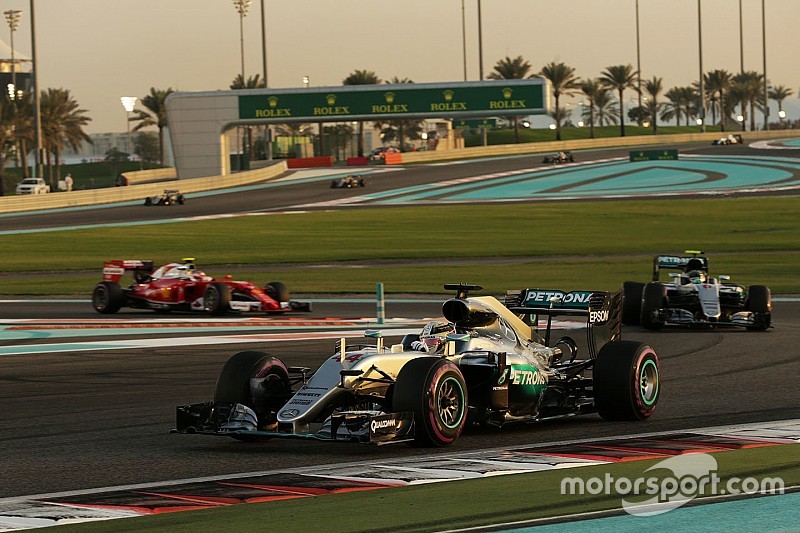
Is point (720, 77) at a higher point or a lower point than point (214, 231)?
higher

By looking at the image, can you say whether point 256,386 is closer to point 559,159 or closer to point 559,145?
point 559,159

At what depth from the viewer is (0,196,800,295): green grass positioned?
131 ft

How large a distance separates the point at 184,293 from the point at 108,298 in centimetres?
193

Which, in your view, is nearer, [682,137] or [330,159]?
[330,159]

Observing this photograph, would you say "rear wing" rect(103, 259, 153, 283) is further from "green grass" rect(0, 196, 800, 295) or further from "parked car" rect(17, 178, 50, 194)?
"parked car" rect(17, 178, 50, 194)

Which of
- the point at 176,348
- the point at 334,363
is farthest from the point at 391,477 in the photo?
the point at 176,348

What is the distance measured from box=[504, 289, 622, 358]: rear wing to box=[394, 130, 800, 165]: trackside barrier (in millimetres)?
105467

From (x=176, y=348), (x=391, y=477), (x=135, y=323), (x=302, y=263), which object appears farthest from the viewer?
(x=302, y=263)

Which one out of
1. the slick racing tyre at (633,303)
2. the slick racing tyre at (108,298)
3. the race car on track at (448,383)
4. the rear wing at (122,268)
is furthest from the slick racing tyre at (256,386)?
the rear wing at (122,268)

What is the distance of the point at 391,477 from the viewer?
32.6ft

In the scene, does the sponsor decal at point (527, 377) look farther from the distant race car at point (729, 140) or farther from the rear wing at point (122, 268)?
the distant race car at point (729, 140)

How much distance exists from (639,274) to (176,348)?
2110 centimetres

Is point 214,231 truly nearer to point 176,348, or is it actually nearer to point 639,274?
point 639,274

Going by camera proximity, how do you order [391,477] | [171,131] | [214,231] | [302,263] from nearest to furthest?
[391,477] → [302,263] → [214,231] → [171,131]
